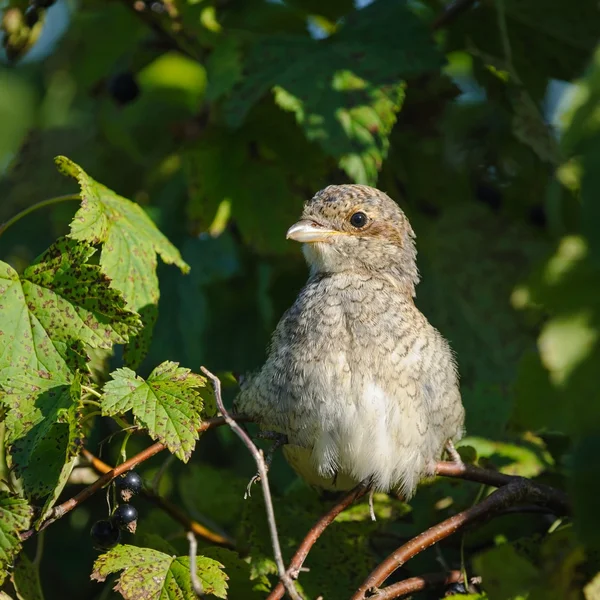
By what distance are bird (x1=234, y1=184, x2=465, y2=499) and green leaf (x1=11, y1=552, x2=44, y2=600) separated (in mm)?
816

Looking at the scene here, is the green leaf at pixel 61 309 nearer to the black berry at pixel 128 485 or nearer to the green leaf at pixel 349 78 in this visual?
the black berry at pixel 128 485

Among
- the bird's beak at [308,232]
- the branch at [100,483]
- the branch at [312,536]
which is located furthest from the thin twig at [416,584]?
the bird's beak at [308,232]

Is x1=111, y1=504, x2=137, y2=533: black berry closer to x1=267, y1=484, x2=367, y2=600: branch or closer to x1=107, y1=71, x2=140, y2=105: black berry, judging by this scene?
x1=267, y1=484, x2=367, y2=600: branch

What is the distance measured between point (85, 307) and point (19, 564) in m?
0.82

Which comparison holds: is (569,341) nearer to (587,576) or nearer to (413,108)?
(587,576)

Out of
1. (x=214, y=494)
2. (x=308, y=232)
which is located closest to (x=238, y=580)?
(x=214, y=494)

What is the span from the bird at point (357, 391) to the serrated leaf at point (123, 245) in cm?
47

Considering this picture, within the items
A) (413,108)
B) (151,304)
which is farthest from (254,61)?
(151,304)

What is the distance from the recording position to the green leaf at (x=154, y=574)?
2588mm

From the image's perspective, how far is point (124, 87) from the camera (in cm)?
468

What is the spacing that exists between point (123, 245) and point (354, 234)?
3.70 feet

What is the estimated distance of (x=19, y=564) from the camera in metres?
2.85

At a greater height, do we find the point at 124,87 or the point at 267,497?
the point at 124,87

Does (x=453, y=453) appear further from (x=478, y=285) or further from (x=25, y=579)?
(x=478, y=285)
